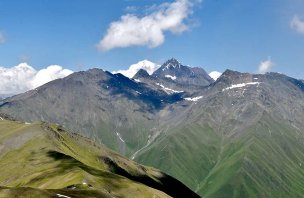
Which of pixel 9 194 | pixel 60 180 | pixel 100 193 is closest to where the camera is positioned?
pixel 9 194

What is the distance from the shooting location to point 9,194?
372 feet

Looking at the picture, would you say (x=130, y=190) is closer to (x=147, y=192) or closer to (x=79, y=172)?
(x=147, y=192)

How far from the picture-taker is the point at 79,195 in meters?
134

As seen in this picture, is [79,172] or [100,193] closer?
[100,193]

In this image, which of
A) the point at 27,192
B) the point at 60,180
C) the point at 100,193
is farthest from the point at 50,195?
the point at 60,180

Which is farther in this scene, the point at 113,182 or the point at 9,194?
the point at 113,182

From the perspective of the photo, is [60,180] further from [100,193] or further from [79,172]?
[100,193]

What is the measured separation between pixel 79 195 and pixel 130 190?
58.5 metres

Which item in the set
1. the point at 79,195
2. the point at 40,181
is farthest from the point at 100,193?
the point at 40,181

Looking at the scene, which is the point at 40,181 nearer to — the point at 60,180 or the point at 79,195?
the point at 60,180

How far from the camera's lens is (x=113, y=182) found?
646ft

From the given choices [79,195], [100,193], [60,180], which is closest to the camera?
[79,195]

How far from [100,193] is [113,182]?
48246 millimetres

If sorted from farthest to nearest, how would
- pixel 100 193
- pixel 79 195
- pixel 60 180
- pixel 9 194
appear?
pixel 60 180 → pixel 100 193 → pixel 79 195 → pixel 9 194
